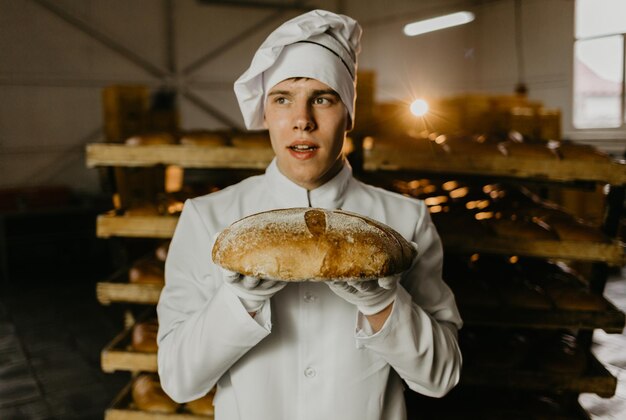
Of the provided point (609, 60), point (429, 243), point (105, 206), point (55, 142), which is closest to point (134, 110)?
point (429, 243)

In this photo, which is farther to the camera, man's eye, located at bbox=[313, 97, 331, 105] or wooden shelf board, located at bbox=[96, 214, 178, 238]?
wooden shelf board, located at bbox=[96, 214, 178, 238]

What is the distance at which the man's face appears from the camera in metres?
1.24

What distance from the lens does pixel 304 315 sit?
128cm

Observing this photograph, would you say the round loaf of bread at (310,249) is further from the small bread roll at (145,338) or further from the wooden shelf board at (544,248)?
the small bread roll at (145,338)

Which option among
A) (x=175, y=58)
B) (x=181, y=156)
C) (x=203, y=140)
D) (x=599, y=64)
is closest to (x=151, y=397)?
(x=181, y=156)

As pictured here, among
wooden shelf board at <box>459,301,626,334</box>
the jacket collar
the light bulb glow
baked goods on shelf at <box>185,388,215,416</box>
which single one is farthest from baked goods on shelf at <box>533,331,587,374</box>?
the light bulb glow

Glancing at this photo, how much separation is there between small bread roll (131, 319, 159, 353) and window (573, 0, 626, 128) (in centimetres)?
978

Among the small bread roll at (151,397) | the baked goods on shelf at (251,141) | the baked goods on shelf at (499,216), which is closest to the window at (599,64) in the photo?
the baked goods on shelf at (499,216)

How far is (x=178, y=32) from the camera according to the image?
30.1 feet

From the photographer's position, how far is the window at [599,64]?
961 cm

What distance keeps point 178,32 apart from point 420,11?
5.80m

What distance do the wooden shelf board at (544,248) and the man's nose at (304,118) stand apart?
128 cm

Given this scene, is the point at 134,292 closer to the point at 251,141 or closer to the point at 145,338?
the point at 145,338

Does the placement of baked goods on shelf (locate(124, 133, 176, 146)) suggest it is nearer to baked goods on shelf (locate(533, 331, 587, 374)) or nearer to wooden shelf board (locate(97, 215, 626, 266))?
wooden shelf board (locate(97, 215, 626, 266))
